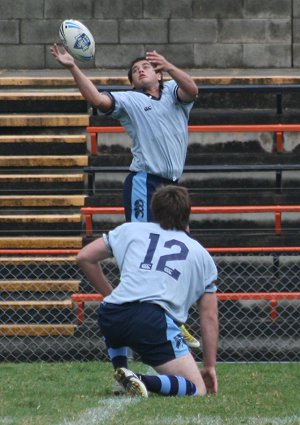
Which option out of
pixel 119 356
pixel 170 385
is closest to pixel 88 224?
pixel 119 356

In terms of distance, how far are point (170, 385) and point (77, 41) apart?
279cm

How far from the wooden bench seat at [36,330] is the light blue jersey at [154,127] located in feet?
8.00

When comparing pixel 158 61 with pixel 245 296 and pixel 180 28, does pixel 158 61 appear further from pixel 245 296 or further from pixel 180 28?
pixel 180 28

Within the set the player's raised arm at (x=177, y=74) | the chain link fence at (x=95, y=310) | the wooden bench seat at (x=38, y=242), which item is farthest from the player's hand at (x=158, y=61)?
the wooden bench seat at (x=38, y=242)

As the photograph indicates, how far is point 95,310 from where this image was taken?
1050 centimetres

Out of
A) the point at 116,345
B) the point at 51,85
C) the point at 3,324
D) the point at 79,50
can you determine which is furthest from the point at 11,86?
the point at 116,345

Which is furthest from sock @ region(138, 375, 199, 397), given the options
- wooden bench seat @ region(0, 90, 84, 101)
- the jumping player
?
wooden bench seat @ region(0, 90, 84, 101)

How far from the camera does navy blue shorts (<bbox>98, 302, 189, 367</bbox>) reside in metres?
6.77

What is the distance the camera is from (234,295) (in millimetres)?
10039

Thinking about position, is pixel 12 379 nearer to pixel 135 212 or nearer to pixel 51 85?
pixel 135 212

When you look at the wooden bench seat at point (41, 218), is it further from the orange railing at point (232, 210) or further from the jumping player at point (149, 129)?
the jumping player at point (149, 129)

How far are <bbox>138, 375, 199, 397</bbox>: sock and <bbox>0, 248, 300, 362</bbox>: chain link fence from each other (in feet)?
10.7

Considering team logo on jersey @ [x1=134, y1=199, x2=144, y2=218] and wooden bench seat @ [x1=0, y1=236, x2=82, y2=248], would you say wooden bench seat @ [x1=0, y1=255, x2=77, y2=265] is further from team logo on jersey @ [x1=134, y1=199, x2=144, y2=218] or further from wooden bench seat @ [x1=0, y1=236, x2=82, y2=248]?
team logo on jersey @ [x1=134, y1=199, x2=144, y2=218]

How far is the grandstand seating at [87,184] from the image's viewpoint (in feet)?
35.2
